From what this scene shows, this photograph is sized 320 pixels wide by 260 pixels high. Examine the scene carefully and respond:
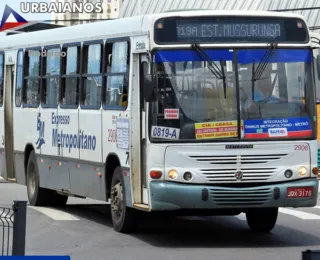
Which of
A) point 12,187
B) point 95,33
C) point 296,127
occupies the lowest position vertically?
point 12,187

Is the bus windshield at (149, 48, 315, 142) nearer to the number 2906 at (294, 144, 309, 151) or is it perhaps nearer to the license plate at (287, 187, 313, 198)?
the number 2906 at (294, 144, 309, 151)

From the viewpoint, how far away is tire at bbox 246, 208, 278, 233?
1565cm

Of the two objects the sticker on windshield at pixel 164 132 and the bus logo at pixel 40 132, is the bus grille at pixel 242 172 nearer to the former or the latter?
the sticker on windshield at pixel 164 132

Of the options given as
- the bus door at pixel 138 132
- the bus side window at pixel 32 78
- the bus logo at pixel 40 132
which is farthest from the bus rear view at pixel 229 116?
the bus side window at pixel 32 78

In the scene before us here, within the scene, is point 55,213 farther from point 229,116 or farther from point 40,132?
point 229,116

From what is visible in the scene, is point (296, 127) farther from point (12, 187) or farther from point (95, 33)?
point (12, 187)

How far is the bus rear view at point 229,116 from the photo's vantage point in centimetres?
1403

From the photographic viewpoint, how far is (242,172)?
46.2 ft

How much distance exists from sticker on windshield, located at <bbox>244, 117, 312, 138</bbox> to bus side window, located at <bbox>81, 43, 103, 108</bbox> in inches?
106

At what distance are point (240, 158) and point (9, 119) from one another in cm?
753

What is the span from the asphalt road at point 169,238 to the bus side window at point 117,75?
1.71 metres

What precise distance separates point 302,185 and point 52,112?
5299mm

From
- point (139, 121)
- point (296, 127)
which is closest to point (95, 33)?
point (139, 121)

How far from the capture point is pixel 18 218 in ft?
28.3
